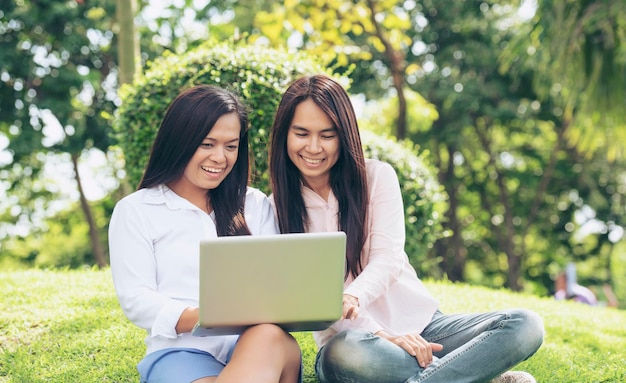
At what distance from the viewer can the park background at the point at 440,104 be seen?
7914 mm

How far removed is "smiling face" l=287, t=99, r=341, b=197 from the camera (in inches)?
115

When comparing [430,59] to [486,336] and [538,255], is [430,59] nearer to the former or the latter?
[538,255]

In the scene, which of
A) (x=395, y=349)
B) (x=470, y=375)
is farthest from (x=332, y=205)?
(x=470, y=375)

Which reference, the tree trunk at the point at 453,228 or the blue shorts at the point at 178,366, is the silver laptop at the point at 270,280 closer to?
the blue shorts at the point at 178,366

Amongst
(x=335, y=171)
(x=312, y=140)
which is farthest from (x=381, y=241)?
(x=312, y=140)

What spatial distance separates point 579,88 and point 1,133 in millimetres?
10625

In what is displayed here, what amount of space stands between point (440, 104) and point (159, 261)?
491 inches

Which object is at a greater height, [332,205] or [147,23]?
[147,23]

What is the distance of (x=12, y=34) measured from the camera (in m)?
12.9

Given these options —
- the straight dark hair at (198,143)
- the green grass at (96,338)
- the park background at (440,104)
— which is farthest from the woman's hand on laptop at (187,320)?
the park background at (440,104)

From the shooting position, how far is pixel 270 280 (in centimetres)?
230

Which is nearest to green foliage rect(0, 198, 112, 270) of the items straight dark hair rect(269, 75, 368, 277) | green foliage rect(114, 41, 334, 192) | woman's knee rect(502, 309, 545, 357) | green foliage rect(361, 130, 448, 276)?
green foliage rect(114, 41, 334, 192)

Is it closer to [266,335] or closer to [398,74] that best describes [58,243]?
[398,74]

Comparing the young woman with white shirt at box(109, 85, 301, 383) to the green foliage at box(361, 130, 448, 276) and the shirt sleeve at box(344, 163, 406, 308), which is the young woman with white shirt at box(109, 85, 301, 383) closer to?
the shirt sleeve at box(344, 163, 406, 308)
